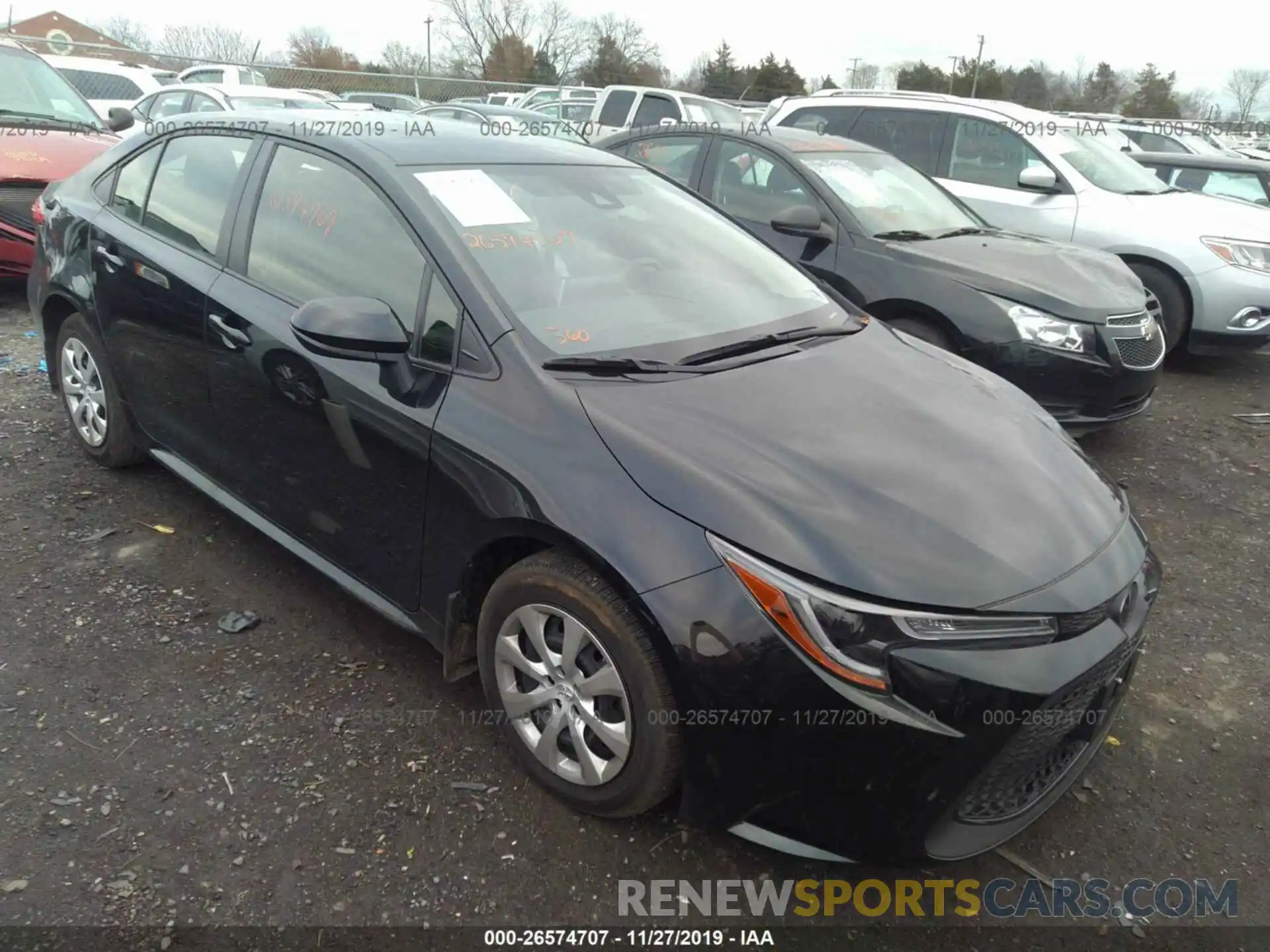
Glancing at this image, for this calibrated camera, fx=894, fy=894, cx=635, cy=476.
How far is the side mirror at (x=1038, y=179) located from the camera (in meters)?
6.60

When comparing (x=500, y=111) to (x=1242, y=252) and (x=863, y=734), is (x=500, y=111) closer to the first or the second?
(x=1242, y=252)

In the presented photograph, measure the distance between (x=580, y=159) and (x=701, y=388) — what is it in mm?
1263

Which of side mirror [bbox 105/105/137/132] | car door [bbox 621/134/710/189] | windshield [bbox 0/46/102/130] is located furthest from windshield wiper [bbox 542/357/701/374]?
windshield [bbox 0/46/102/130]

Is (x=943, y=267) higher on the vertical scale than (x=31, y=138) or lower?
lower

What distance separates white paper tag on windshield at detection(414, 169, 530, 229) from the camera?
104 inches

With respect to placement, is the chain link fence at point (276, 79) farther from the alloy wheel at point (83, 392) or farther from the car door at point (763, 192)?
the car door at point (763, 192)

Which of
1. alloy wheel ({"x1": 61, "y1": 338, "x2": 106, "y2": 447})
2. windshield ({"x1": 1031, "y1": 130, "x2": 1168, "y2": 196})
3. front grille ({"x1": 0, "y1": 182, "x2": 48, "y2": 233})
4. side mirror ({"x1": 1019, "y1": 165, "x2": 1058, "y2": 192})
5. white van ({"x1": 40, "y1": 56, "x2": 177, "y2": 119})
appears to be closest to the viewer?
alloy wheel ({"x1": 61, "y1": 338, "x2": 106, "y2": 447})

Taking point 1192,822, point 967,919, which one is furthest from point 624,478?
point 1192,822

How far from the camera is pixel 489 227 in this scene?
2.63m

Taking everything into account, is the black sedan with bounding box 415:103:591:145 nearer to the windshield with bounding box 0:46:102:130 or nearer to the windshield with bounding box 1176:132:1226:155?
the windshield with bounding box 0:46:102:130

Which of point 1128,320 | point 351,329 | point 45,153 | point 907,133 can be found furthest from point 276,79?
point 351,329

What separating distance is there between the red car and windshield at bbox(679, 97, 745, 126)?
7.30 metres

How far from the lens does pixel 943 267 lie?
4.73 meters

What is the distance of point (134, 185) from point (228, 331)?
1190 mm
